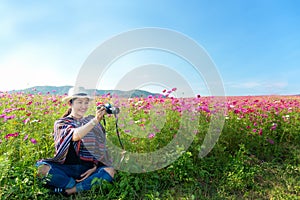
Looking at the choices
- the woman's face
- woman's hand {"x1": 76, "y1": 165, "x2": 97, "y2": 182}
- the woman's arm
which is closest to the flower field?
woman's hand {"x1": 76, "y1": 165, "x2": 97, "y2": 182}

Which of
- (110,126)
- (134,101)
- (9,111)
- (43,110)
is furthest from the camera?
(43,110)

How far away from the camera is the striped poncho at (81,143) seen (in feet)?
8.26

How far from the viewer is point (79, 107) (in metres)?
2.57

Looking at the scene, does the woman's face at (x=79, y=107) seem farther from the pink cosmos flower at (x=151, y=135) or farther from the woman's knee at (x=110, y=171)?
the pink cosmos flower at (x=151, y=135)

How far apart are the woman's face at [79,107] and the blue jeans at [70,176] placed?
60 cm

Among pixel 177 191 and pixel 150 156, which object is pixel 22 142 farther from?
pixel 177 191

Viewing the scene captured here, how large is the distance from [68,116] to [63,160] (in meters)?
0.49

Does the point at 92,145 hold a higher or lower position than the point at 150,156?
higher

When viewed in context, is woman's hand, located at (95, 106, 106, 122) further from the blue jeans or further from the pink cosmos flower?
the pink cosmos flower

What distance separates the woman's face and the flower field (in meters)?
0.51

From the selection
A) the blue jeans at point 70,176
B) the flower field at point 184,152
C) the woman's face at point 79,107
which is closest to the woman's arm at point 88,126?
the woman's face at point 79,107

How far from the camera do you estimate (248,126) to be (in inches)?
143

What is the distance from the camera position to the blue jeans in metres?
2.52

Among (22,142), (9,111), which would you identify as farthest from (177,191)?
(9,111)
